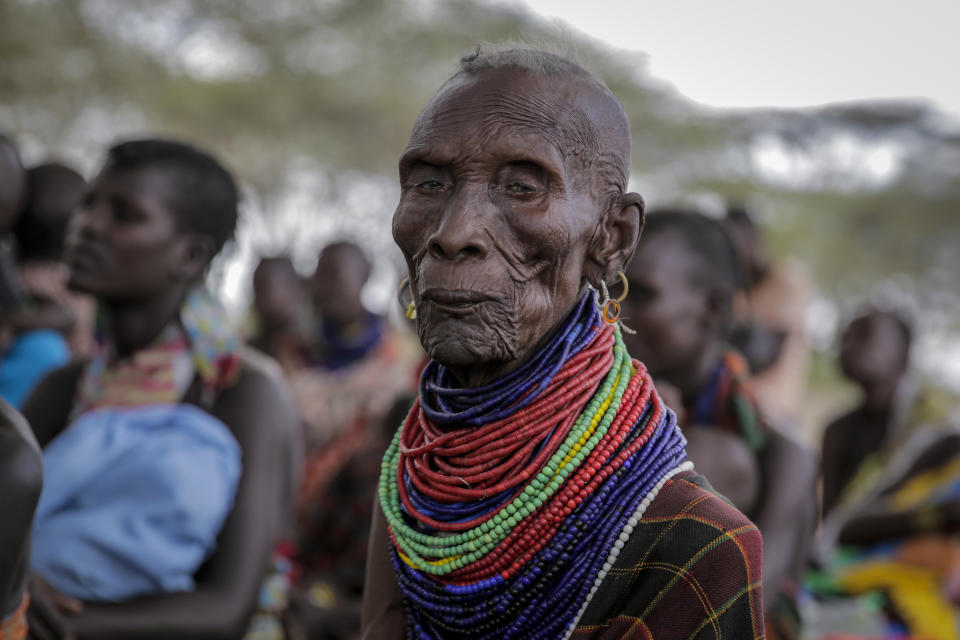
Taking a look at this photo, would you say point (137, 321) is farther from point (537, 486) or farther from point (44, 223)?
point (537, 486)

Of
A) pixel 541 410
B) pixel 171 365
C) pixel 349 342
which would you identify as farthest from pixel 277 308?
pixel 541 410

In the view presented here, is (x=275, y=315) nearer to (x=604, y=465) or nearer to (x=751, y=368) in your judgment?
(x=751, y=368)

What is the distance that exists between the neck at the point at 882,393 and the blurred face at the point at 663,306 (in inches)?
146

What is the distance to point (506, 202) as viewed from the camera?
1.72 meters

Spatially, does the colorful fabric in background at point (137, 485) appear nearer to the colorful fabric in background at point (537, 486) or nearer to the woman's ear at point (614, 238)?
the colorful fabric in background at point (537, 486)

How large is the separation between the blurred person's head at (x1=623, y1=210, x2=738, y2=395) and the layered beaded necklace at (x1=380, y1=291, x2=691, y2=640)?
149 centimetres

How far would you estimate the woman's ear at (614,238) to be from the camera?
1.82 metres

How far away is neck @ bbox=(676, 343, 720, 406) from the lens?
350 centimetres

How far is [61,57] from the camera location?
51.6 ft

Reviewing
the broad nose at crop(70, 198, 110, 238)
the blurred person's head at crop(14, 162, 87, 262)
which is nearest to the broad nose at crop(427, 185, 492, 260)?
the broad nose at crop(70, 198, 110, 238)

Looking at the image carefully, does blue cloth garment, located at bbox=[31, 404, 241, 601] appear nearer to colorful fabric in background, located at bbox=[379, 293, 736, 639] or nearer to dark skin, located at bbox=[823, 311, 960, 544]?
colorful fabric in background, located at bbox=[379, 293, 736, 639]

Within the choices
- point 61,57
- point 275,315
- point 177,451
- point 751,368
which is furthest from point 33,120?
point 177,451

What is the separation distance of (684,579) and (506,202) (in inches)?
26.8

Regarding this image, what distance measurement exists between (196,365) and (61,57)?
14098 millimetres
